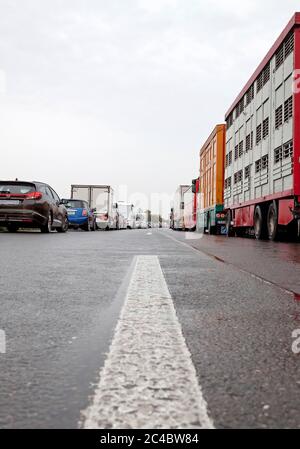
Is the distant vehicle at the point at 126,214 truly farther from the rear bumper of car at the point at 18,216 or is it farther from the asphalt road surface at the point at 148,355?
the asphalt road surface at the point at 148,355

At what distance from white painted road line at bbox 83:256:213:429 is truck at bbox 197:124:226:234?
1944cm

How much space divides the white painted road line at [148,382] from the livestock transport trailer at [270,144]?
9.89 meters

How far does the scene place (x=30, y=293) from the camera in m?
3.43

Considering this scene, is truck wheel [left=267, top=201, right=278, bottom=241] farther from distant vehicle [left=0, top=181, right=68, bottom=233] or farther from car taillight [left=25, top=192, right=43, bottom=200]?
car taillight [left=25, top=192, right=43, bottom=200]

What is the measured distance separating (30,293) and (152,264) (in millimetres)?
2391

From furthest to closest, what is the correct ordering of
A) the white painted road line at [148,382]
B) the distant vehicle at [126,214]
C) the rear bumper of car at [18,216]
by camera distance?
the distant vehicle at [126,214] → the rear bumper of car at [18,216] → the white painted road line at [148,382]

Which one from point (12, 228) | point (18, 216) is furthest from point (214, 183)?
point (18, 216)

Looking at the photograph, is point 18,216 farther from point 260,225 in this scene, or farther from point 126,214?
point 126,214

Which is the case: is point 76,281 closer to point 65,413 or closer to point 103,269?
point 103,269

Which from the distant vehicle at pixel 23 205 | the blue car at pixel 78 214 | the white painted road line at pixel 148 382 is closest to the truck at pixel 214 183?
the blue car at pixel 78 214

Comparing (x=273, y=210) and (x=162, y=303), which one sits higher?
(x=273, y=210)

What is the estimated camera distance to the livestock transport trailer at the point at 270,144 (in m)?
11.7

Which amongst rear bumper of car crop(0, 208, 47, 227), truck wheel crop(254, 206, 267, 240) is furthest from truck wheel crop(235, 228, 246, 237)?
rear bumper of car crop(0, 208, 47, 227)
